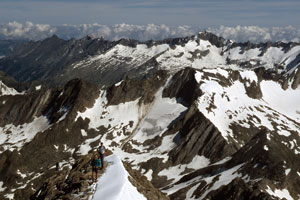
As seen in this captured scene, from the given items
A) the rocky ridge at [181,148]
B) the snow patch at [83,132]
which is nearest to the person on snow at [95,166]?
the rocky ridge at [181,148]

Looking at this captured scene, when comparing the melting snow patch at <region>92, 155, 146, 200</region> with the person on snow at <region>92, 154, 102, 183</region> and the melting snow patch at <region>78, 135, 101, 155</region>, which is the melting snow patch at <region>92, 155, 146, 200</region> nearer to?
the person on snow at <region>92, 154, 102, 183</region>

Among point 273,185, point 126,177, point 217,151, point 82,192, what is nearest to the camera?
point 82,192

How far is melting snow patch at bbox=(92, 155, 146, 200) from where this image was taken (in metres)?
38.2

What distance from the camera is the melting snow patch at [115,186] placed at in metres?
38.2

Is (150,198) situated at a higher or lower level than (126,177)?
lower

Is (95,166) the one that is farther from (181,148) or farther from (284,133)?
(284,133)

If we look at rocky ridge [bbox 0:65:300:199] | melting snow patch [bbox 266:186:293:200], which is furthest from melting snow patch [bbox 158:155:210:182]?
melting snow patch [bbox 266:186:293:200]

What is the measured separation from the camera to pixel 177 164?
524 ft

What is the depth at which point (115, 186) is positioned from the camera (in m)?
40.5

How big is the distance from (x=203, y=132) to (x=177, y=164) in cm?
2426

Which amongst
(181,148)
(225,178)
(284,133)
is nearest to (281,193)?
(225,178)

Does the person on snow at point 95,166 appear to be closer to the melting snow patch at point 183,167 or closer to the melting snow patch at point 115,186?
the melting snow patch at point 115,186

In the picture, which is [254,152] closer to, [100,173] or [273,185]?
[273,185]

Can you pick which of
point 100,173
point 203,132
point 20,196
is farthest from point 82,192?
point 203,132
